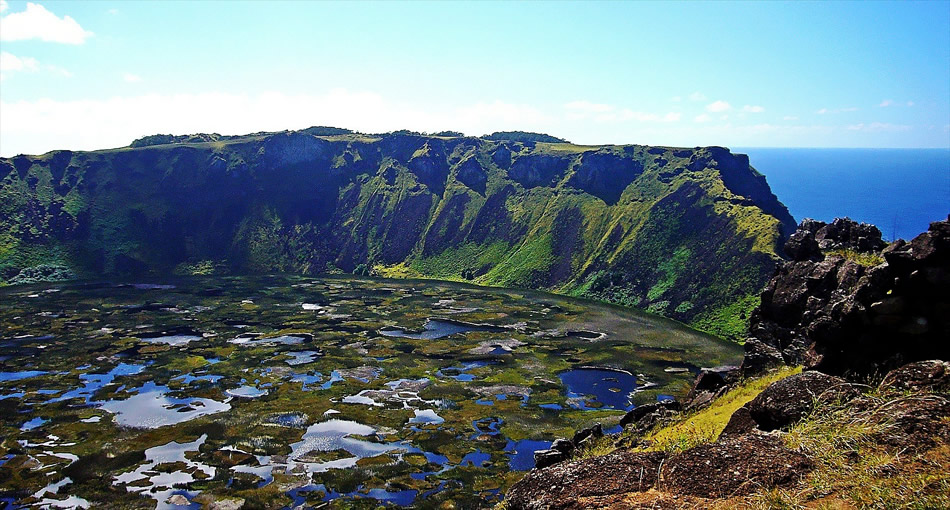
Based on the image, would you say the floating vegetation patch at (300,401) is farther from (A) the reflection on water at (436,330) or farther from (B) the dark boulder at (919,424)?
(B) the dark boulder at (919,424)

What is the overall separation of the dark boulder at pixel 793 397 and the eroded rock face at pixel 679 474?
14.1ft

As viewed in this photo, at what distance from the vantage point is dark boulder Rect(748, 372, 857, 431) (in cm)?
2497

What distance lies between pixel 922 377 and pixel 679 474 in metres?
10.3

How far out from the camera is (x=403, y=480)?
8519cm

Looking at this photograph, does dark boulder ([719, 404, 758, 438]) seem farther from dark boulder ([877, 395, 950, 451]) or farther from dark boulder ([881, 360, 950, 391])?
dark boulder ([877, 395, 950, 451])

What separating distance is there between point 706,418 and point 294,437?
253ft

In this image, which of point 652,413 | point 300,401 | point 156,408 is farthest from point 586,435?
point 156,408

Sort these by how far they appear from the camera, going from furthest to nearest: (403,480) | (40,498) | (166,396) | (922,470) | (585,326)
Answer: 1. (585,326)
2. (166,396)
3. (403,480)
4. (40,498)
5. (922,470)

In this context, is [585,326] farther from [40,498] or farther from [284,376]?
[40,498]

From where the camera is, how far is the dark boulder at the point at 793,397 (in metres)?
25.0

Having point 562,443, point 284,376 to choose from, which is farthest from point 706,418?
point 284,376

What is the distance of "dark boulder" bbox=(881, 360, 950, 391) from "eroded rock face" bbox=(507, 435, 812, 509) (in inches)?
223

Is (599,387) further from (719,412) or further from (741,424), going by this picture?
(741,424)

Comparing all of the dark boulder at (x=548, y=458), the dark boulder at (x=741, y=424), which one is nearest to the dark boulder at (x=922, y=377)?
the dark boulder at (x=741, y=424)
